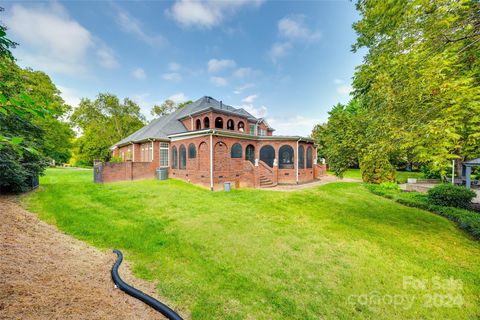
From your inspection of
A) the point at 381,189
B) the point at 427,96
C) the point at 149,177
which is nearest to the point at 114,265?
the point at 427,96

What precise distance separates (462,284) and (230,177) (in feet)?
39.2

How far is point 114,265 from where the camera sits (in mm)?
4117

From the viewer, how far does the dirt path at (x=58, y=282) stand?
2619mm

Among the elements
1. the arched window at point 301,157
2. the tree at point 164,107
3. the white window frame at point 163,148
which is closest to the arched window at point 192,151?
the white window frame at point 163,148

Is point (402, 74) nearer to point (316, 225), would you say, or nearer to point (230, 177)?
point (316, 225)

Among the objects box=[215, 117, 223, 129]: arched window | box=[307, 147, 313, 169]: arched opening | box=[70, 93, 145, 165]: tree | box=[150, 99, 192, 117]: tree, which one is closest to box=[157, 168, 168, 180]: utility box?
box=[215, 117, 223, 129]: arched window

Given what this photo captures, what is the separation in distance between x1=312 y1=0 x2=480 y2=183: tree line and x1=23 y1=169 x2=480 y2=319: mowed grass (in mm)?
2524

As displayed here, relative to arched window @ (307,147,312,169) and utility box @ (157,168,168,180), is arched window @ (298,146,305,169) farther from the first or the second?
utility box @ (157,168,168,180)

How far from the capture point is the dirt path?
262 centimetres

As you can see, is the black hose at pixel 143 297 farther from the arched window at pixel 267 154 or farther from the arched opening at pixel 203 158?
Answer: the arched window at pixel 267 154

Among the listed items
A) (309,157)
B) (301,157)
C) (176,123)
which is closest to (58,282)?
(301,157)

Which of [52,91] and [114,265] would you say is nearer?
[114,265]

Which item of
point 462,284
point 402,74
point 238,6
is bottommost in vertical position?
point 462,284

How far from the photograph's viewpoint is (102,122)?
33.8 m
